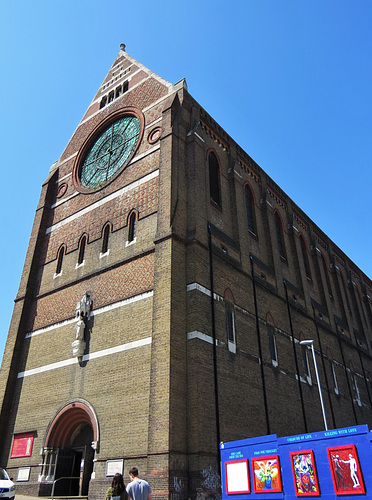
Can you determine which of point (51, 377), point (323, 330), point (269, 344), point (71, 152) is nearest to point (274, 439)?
point (269, 344)


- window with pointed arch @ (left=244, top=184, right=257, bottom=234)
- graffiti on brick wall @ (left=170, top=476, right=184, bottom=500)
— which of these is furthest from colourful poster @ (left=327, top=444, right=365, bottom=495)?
window with pointed arch @ (left=244, top=184, right=257, bottom=234)

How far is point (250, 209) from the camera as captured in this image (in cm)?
2425

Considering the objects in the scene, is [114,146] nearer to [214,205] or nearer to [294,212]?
[214,205]

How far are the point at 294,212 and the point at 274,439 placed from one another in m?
22.0

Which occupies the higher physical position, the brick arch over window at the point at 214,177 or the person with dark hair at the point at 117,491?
the brick arch over window at the point at 214,177

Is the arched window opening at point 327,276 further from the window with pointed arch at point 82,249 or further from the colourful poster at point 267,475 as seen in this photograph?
the colourful poster at point 267,475

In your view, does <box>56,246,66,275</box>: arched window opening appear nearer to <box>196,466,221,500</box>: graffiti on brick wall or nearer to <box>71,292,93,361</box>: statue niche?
<box>71,292,93,361</box>: statue niche

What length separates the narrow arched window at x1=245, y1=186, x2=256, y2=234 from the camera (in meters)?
23.4

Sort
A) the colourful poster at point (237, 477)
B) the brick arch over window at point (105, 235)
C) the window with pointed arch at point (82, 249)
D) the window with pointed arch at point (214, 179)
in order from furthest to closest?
the window with pointed arch at point (214, 179), the window with pointed arch at point (82, 249), the brick arch over window at point (105, 235), the colourful poster at point (237, 477)

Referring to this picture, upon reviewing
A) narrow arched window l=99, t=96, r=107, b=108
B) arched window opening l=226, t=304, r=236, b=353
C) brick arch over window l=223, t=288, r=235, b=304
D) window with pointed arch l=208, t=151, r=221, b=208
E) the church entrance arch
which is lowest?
the church entrance arch

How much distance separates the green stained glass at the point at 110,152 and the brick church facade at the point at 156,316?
11 cm

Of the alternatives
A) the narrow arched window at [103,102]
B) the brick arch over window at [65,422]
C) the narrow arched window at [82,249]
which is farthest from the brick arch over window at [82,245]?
the narrow arched window at [103,102]

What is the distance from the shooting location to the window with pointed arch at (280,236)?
2575 cm

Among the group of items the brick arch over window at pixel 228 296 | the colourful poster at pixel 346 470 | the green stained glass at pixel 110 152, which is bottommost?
the colourful poster at pixel 346 470
